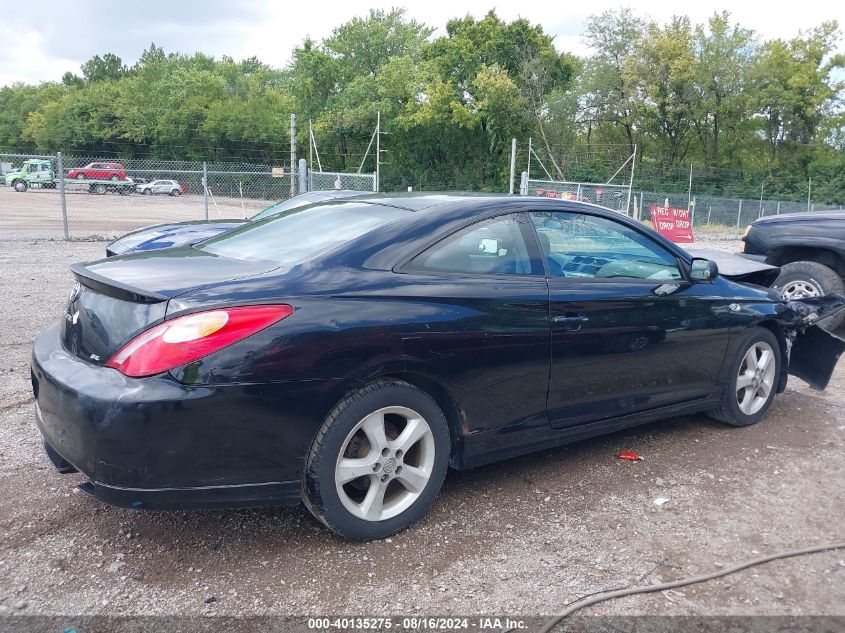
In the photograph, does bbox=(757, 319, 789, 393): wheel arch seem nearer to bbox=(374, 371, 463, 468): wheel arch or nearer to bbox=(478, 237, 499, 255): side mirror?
bbox=(478, 237, 499, 255): side mirror

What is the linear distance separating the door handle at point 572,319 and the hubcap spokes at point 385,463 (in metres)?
0.90

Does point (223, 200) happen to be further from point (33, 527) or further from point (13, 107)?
point (13, 107)

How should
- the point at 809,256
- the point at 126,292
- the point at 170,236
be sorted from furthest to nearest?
1. the point at 809,256
2. the point at 170,236
3. the point at 126,292

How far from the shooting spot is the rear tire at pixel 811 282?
23.2 ft

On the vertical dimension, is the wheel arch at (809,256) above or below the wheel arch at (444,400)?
above

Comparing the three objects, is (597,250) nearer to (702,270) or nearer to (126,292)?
(702,270)

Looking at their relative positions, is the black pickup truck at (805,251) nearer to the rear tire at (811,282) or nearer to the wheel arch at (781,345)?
the rear tire at (811,282)

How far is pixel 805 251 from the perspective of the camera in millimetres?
7648

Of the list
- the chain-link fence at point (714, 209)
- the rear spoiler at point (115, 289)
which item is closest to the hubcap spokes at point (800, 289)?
the rear spoiler at point (115, 289)

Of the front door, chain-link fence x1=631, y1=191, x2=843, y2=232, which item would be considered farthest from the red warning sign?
the front door

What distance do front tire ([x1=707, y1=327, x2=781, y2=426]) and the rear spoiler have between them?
3536 mm

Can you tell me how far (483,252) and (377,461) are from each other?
1.15 metres

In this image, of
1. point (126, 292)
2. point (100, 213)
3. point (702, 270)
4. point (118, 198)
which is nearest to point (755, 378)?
point (702, 270)

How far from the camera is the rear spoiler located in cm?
267
